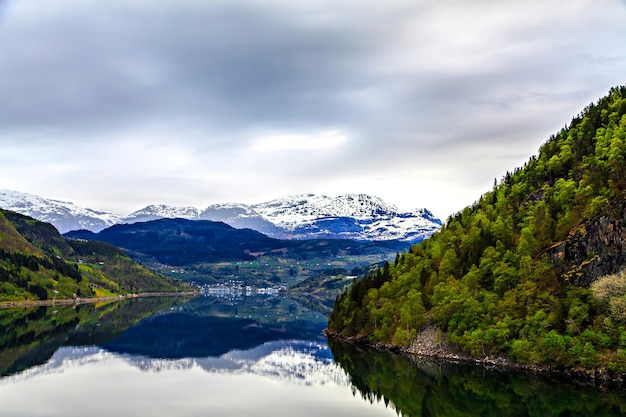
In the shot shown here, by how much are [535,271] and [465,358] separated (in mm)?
22121

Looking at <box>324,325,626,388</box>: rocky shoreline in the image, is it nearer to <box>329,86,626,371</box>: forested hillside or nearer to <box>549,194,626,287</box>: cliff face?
<box>329,86,626,371</box>: forested hillside

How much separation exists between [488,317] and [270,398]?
48.9 m

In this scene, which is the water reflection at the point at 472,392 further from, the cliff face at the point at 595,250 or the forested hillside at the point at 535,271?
the cliff face at the point at 595,250

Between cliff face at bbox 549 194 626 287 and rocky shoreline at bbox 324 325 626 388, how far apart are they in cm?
1723

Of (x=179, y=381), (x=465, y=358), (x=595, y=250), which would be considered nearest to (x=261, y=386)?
(x=179, y=381)

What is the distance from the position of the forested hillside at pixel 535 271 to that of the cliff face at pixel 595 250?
21cm

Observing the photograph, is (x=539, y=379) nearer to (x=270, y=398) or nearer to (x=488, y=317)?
(x=488, y=317)

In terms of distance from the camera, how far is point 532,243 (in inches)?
5197

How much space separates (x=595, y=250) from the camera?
114000 millimetres

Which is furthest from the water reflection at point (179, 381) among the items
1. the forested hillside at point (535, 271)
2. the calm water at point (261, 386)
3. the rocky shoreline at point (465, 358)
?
the forested hillside at point (535, 271)

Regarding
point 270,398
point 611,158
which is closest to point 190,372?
point 270,398

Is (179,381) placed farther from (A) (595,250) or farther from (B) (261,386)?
(A) (595,250)

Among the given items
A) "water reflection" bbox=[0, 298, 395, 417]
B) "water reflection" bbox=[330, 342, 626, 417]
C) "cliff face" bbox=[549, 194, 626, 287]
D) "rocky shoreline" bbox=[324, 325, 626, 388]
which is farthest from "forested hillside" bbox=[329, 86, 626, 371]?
"water reflection" bbox=[0, 298, 395, 417]

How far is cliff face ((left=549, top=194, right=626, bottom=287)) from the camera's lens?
110 m
